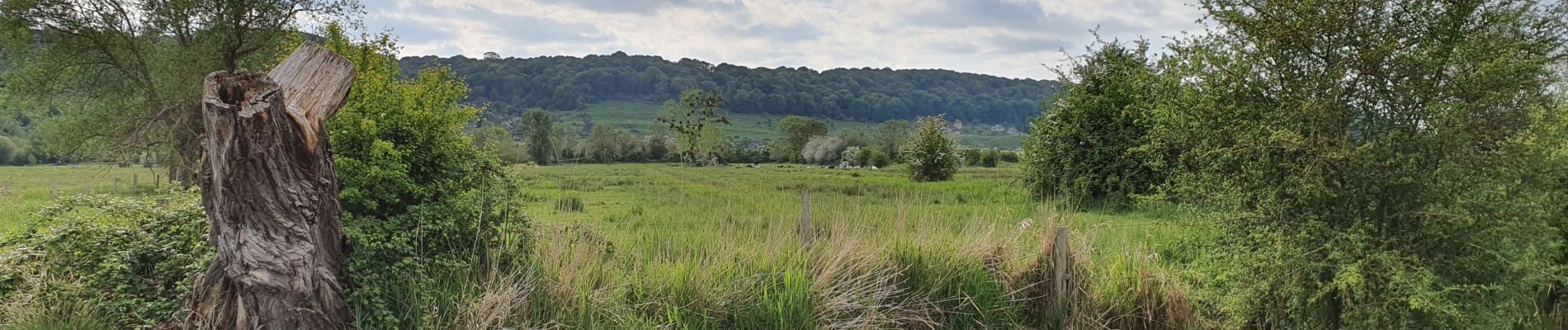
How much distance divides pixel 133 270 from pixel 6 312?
521mm

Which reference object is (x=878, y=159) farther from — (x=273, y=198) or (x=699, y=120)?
(x=273, y=198)

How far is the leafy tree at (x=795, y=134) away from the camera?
65438 mm

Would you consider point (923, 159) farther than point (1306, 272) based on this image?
Yes

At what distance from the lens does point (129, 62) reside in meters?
15.6

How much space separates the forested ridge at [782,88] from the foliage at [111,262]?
97.1 m

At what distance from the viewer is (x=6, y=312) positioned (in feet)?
12.0

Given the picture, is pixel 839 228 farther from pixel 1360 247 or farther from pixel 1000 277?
pixel 1360 247

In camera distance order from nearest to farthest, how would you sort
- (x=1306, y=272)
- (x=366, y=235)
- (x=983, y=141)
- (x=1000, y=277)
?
(x=1306, y=272) → (x=366, y=235) → (x=1000, y=277) → (x=983, y=141)

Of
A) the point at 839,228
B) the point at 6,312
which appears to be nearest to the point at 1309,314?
the point at 839,228

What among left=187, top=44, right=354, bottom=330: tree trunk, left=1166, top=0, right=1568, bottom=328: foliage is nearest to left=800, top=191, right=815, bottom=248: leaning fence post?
left=1166, top=0, right=1568, bottom=328: foliage

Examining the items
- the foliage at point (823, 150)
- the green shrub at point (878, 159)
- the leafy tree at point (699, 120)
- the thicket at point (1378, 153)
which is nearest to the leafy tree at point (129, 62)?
the thicket at point (1378, 153)

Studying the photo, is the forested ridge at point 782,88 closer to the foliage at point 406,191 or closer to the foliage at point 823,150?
the foliage at point 823,150

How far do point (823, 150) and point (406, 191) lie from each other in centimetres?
5247

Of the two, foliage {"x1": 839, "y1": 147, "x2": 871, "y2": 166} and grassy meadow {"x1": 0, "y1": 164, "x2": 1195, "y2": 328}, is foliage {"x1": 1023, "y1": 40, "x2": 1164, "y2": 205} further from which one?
foliage {"x1": 839, "y1": 147, "x2": 871, "y2": 166}
